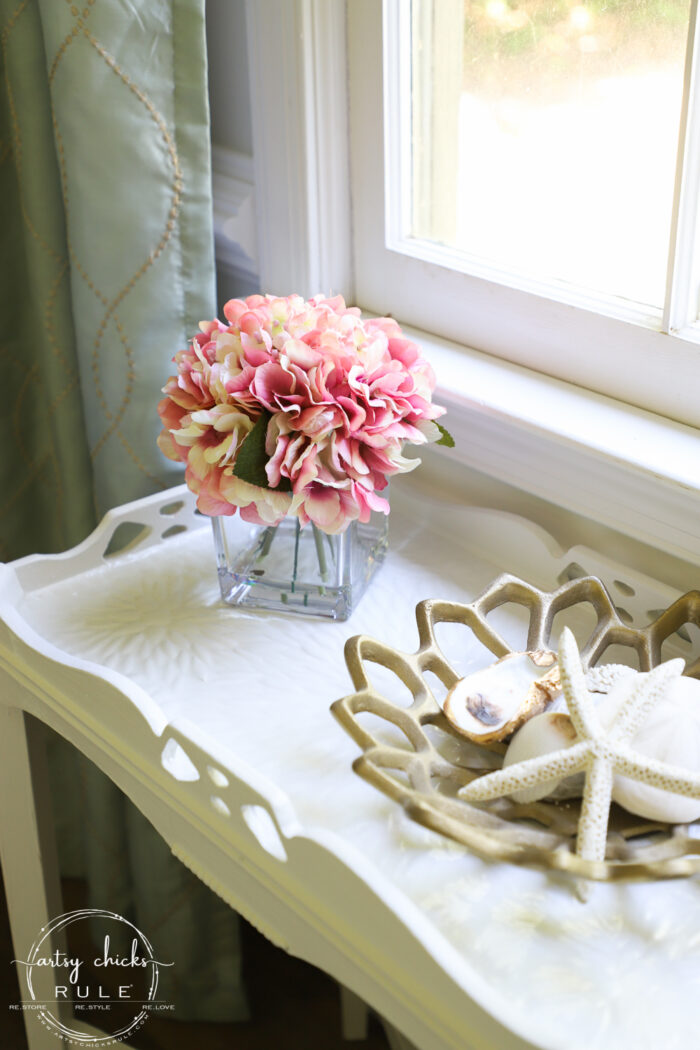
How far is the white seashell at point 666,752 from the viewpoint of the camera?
0.62 m

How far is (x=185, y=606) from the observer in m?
0.92

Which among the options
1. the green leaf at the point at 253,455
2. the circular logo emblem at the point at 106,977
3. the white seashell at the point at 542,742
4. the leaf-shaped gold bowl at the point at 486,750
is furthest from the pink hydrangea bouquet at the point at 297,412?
the circular logo emblem at the point at 106,977

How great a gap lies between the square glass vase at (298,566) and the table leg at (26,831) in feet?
0.77

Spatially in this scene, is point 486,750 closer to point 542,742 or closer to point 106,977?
point 542,742

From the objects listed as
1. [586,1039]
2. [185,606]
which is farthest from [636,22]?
[586,1039]

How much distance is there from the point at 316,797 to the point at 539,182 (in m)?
0.60

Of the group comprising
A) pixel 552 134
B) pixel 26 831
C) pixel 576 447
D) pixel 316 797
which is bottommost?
pixel 26 831

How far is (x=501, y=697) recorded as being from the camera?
72cm

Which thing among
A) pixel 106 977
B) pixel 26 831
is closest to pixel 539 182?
pixel 26 831

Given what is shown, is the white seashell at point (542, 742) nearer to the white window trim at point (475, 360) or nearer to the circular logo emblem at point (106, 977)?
the white window trim at point (475, 360)

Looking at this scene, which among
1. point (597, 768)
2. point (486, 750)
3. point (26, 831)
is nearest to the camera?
point (597, 768)

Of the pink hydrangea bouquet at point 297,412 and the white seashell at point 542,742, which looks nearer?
the white seashell at point 542,742

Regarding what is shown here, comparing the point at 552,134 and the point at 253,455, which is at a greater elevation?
the point at 552,134

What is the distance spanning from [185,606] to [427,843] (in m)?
0.36
